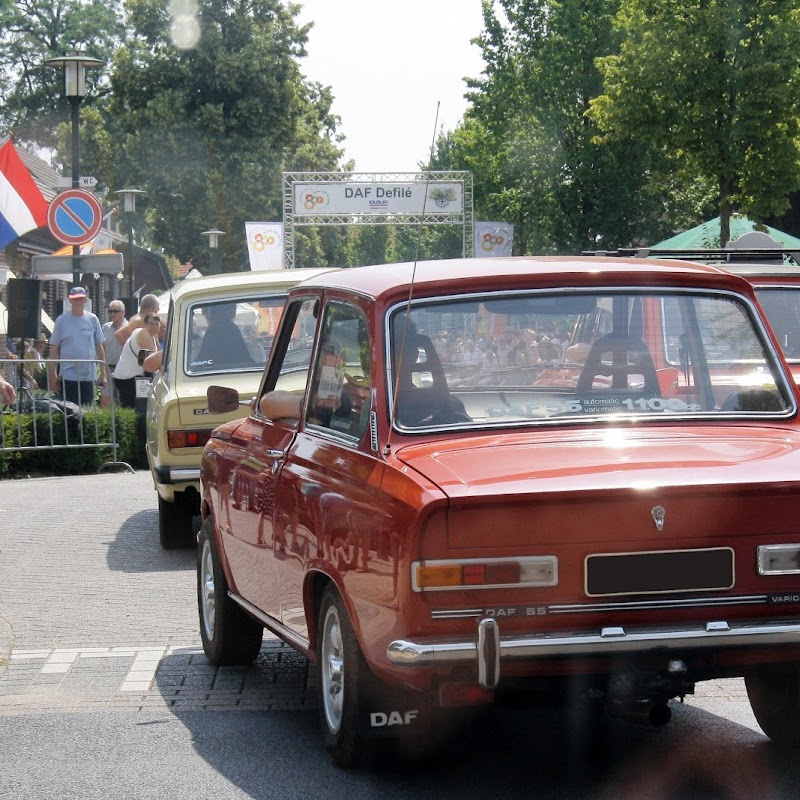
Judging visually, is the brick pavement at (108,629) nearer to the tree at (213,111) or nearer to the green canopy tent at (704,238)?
the green canopy tent at (704,238)

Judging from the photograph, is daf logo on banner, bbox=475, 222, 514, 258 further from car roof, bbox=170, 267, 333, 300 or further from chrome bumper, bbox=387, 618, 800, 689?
chrome bumper, bbox=387, 618, 800, 689

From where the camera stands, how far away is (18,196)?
952 inches

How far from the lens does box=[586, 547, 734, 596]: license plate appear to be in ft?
15.7

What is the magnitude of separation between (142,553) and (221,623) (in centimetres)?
438

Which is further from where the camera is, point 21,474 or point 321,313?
point 21,474

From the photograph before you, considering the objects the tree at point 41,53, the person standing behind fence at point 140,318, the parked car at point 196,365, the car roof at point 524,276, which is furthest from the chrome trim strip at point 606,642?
the tree at point 41,53

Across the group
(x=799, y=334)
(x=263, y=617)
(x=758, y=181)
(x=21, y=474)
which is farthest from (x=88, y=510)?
(x=758, y=181)

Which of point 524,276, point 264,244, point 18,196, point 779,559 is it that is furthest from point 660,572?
point 264,244

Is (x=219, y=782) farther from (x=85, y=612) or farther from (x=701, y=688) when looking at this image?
(x=85, y=612)

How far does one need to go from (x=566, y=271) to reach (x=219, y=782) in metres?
2.14

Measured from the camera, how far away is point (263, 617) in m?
6.53

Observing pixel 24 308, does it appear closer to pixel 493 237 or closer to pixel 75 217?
pixel 75 217

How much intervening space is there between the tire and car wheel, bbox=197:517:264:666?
1653 millimetres

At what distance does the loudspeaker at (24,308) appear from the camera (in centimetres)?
1983
